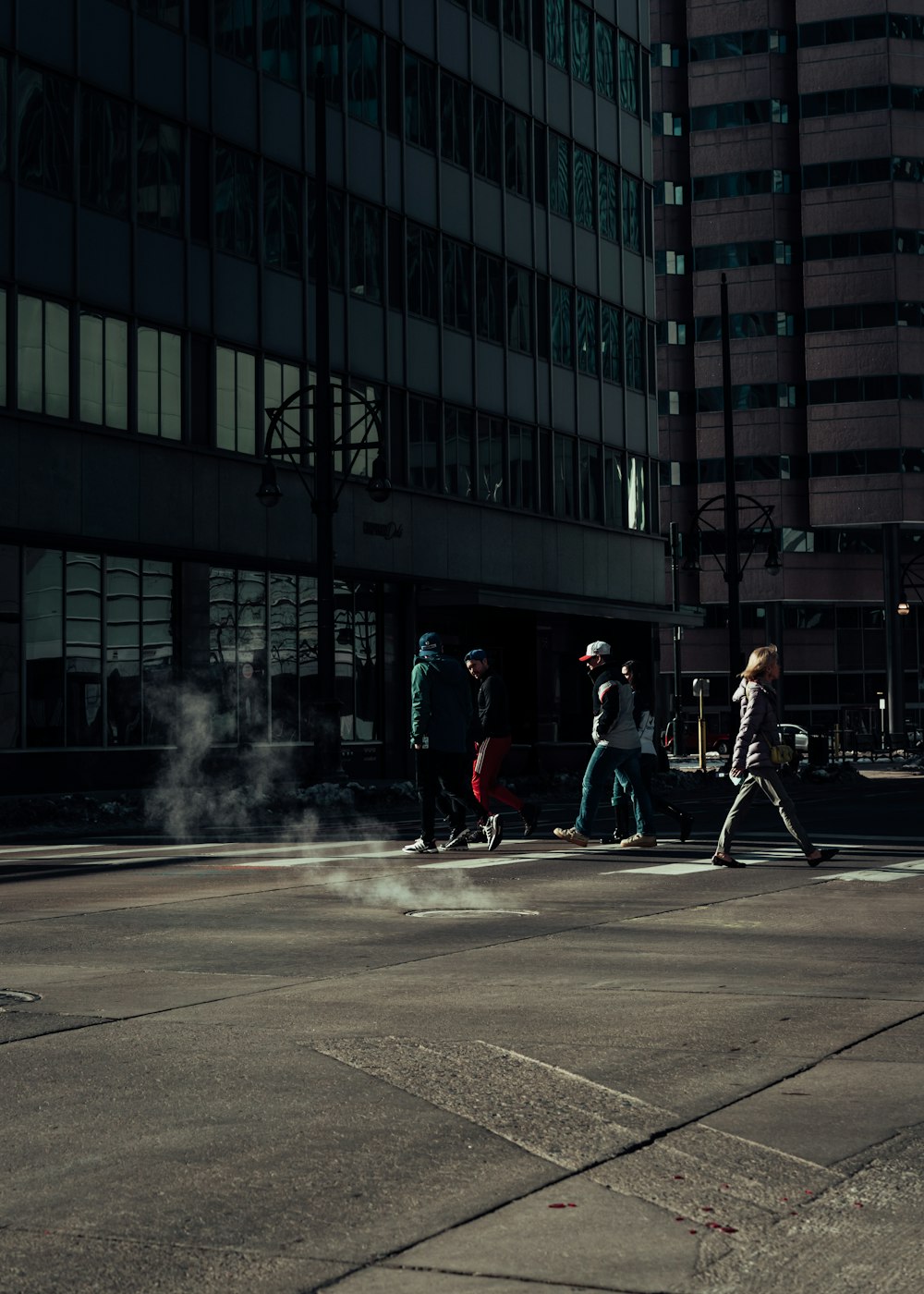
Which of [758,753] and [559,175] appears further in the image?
[559,175]

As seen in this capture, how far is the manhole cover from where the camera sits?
1258cm

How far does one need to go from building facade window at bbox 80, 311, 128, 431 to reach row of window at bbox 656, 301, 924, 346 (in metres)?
54.4

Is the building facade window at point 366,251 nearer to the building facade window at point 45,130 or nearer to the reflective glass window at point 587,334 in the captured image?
the building facade window at point 45,130

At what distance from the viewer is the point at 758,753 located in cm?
1625

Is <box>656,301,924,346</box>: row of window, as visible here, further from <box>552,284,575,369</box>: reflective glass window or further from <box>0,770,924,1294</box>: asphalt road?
<box>0,770,924,1294</box>: asphalt road

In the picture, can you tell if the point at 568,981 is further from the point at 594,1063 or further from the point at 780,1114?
the point at 780,1114

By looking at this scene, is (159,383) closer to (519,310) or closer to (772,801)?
(519,310)

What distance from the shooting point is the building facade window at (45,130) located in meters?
31.1

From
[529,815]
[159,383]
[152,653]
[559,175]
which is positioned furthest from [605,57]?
[529,815]

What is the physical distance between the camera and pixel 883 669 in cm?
8512

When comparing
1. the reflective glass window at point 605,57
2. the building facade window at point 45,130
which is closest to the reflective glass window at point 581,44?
the reflective glass window at point 605,57

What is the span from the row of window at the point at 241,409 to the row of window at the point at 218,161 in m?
2.12

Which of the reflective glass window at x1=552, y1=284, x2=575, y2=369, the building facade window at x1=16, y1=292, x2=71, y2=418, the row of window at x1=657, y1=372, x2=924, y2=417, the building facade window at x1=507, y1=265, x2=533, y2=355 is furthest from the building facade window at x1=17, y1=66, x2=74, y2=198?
the row of window at x1=657, y1=372, x2=924, y2=417

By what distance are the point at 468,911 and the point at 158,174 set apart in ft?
78.9
